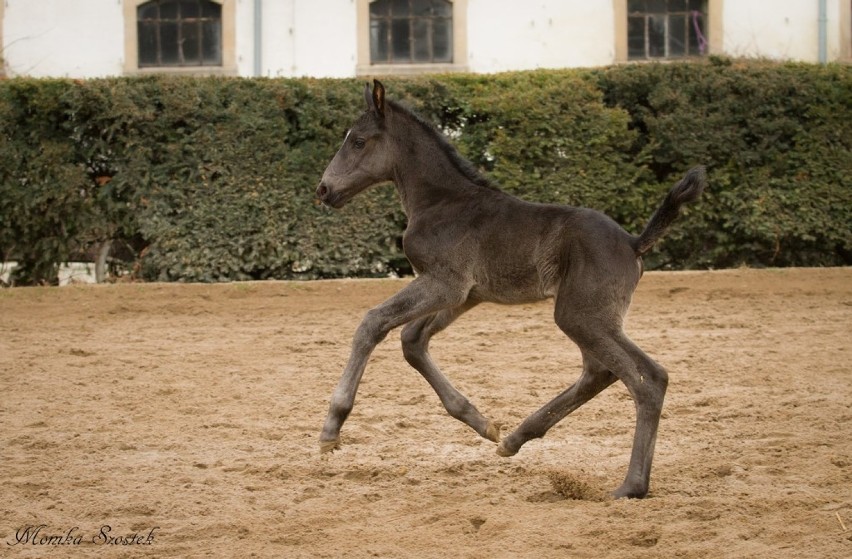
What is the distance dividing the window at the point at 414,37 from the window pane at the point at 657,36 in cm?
356

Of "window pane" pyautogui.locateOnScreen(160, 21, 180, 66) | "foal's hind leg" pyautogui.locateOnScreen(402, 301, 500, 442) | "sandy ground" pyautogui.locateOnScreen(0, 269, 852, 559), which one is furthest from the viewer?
"window pane" pyautogui.locateOnScreen(160, 21, 180, 66)

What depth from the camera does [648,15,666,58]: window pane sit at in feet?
67.5

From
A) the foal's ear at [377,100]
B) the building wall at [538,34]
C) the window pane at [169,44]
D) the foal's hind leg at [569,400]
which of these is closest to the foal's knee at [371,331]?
the foal's hind leg at [569,400]

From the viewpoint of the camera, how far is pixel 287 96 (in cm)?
1370

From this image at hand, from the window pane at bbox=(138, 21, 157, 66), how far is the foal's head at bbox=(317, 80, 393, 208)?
14.2m

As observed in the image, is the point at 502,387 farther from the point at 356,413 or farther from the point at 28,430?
the point at 28,430

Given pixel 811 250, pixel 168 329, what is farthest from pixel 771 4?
pixel 168 329

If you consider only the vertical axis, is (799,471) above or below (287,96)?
below

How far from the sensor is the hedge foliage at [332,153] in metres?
13.7

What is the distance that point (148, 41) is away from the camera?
2036 centimetres

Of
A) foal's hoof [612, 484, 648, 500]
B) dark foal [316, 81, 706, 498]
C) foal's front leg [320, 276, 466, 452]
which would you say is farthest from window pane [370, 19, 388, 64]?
foal's hoof [612, 484, 648, 500]

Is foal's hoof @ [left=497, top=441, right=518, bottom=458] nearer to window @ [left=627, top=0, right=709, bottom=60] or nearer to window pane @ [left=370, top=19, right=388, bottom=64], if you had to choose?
window pane @ [left=370, top=19, right=388, bottom=64]

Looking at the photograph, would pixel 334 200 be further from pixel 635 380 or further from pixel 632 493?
pixel 632 493

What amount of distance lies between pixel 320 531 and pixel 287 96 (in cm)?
915
